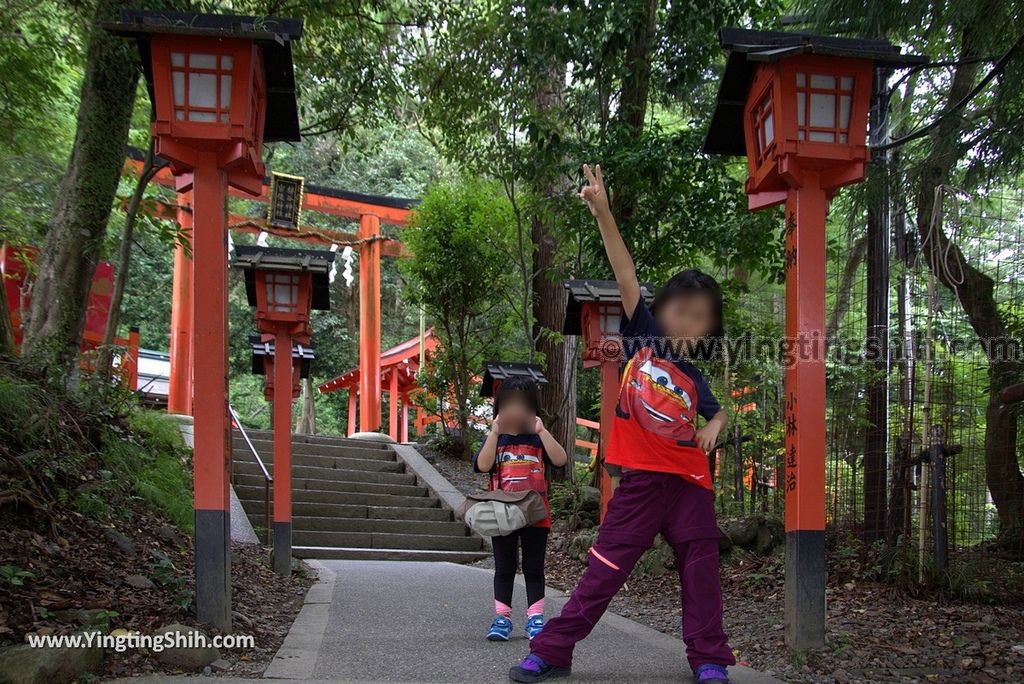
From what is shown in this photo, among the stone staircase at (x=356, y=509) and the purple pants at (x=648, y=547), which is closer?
the purple pants at (x=648, y=547)

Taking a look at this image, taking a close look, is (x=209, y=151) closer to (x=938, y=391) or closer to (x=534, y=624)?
(x=534, y=624)

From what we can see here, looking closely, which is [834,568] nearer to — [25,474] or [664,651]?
[664,651]

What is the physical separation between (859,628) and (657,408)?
228cm

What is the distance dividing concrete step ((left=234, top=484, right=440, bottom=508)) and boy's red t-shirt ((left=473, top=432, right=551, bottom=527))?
8506 millimetres

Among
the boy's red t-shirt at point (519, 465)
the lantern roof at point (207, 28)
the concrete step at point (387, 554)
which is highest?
the lantern roof at point (207, 28)

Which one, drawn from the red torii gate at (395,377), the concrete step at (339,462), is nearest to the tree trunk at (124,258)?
the concrete step at (339,462)

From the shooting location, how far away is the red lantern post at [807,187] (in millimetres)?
4035

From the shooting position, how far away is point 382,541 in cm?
1215

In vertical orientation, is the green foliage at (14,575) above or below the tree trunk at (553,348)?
below

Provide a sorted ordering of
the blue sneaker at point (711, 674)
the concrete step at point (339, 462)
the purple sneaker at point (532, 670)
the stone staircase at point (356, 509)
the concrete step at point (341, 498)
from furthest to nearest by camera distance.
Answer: the concrete step at point (339, 462) < the concrete step at point (341, 498) < the stone staircase at point (356, 509) < the purple sneaker at point (532, 670) < the blue sneaker at point (711, 674)

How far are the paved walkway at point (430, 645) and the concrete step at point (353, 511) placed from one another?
5.56m

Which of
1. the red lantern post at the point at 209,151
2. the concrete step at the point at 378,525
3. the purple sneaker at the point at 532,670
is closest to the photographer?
the purple sneaker at the point at 532,670

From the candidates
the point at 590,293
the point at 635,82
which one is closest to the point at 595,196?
the point at 590,293

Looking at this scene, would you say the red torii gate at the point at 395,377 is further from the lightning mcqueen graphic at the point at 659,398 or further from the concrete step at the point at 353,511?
the lightning mcqueen graphic at the point at 659,398
